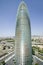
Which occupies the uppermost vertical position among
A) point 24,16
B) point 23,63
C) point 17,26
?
point 24,16

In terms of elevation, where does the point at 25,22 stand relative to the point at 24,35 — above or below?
above

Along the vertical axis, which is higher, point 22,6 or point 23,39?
point 22,6

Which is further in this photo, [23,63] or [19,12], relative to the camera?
[19,12]

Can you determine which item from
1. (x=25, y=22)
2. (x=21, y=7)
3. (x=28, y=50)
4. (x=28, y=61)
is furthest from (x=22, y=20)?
(x=28, y=61)

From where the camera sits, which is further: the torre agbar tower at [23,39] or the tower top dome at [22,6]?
the tower top dome at [22,6]

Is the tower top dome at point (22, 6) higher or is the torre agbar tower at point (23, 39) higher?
the tower top dome at point (22, 6)

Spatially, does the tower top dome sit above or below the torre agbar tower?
above

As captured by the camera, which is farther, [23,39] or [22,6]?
[22,6]

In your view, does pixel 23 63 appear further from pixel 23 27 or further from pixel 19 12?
pixel 19 12
